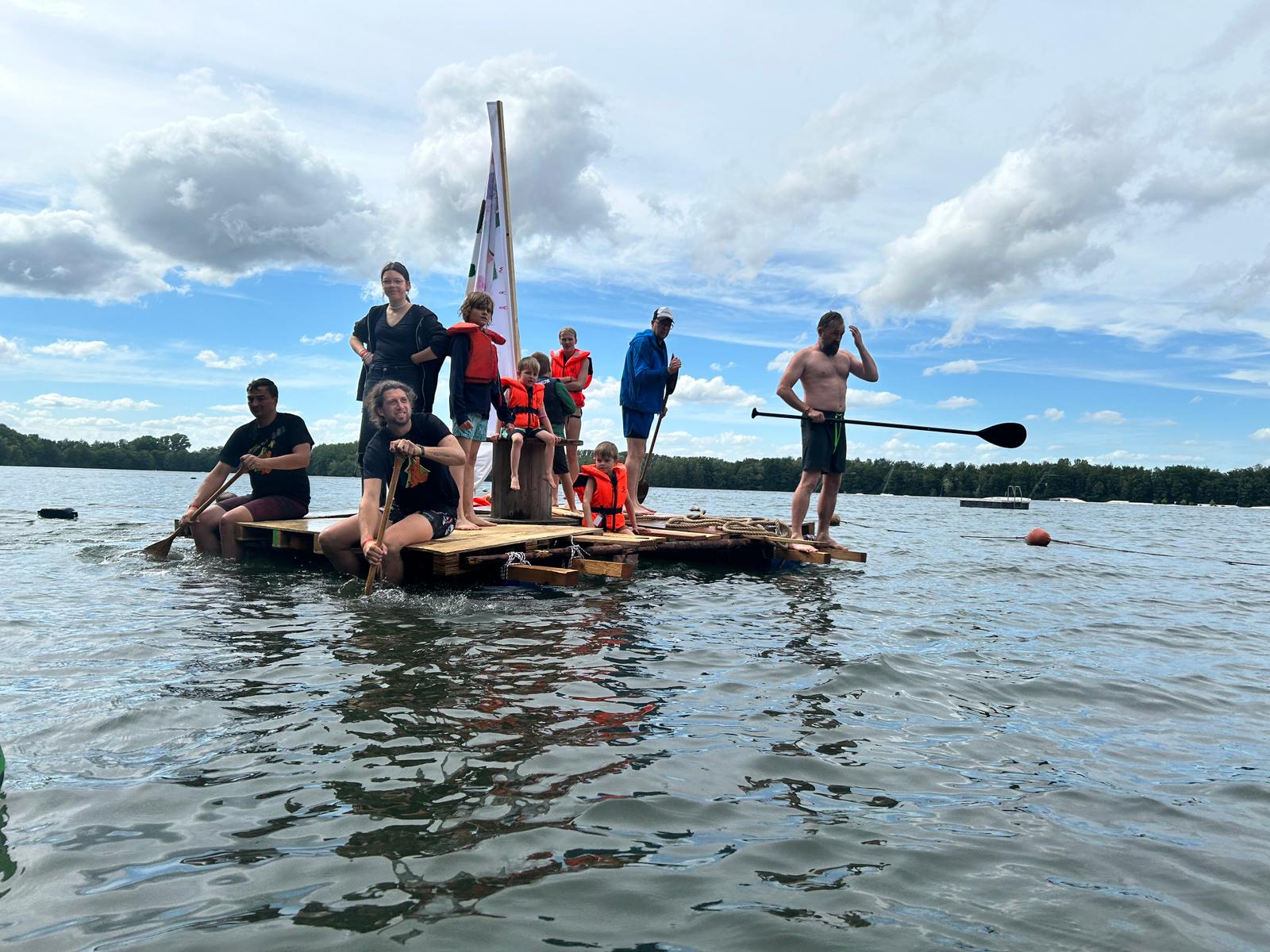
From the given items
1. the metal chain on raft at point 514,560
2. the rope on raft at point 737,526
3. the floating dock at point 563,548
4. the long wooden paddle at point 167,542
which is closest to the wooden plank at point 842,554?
the floating dock at point 563,548

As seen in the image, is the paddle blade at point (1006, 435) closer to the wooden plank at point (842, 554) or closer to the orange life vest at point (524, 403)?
the wooden plank at point (842, 554)

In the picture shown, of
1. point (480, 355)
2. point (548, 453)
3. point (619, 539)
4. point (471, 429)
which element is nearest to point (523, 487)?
point (548, 453)

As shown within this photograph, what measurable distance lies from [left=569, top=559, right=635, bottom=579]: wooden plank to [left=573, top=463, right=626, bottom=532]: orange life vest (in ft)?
5.47

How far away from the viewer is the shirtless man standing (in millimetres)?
8859

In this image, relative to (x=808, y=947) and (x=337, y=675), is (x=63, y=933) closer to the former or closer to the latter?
(x=808, y=947)

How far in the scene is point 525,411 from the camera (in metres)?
9.58

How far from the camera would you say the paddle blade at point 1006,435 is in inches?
361

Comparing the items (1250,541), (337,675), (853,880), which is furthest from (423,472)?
(1250,541)

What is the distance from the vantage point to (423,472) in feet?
22.3

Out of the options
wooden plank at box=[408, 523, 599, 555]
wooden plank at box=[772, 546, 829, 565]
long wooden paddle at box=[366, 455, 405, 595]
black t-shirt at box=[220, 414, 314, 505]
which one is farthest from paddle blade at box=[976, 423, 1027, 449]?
black t-shirt at box=[220, 414, 314, 505]

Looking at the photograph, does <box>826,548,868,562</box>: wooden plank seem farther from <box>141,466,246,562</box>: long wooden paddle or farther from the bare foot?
<box>141,466,246,562</box>: long wooden paddle

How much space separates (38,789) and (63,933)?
3.44 ft

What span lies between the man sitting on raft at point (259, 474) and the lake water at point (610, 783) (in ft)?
7.37

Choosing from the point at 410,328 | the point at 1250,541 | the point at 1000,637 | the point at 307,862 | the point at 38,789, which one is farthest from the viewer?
the point at 1250,541
